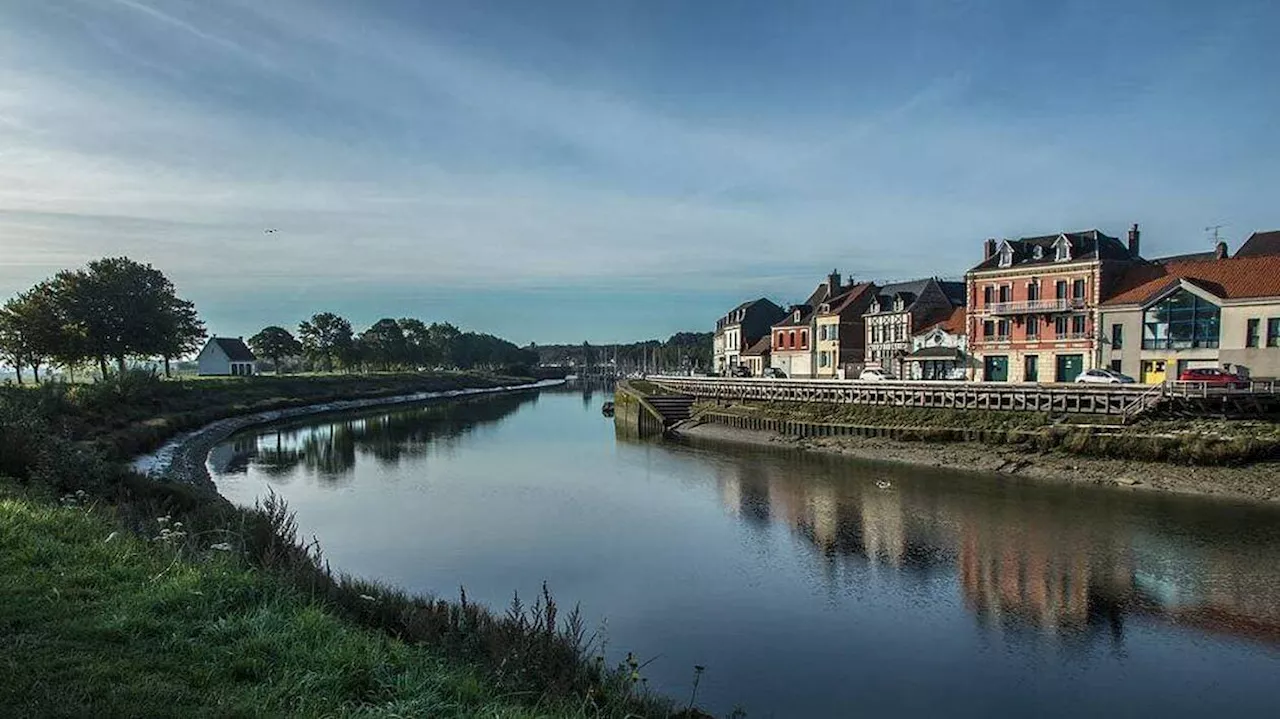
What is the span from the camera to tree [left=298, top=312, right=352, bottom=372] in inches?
4358

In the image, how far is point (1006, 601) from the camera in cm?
1617

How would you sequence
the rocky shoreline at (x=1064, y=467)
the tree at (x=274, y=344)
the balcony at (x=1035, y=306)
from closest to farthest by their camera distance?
the rocky shoreline at (x=1064, y=467), the balcony at (x=1035, y=306), the tree at (x=274, y=344)

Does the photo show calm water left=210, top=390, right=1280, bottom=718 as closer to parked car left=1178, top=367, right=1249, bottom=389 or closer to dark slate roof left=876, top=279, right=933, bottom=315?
parked car left=1178, top=367, right=1249, bottom=389

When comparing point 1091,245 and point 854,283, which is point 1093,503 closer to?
point 1091,245

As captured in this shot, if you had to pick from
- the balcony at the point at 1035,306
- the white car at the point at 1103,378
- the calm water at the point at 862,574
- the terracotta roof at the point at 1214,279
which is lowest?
the calm water at the point at 862,574

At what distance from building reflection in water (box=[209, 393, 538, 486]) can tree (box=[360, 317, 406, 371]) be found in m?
44.1

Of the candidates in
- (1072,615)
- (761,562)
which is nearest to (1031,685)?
(1072,615)

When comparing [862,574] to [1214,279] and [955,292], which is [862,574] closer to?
[1214,279]

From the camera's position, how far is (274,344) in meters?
105

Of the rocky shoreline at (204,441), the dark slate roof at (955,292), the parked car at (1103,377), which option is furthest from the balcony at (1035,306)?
the rocky shoreline at (204,441)

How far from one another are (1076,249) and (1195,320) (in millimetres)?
9224

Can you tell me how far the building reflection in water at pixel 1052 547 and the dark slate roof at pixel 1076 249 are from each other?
21.6 metres

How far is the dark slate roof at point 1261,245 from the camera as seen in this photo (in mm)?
44334

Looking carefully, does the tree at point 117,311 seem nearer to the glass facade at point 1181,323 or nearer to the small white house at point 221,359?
the small white house at point 221,359
